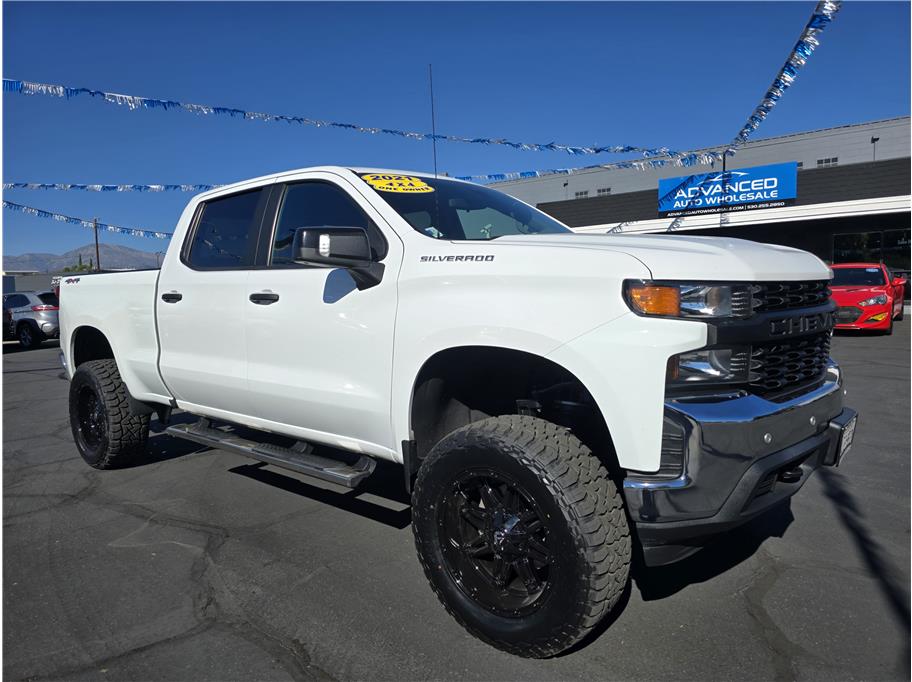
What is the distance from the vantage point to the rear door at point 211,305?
393cm

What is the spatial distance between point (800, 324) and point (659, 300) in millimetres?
716

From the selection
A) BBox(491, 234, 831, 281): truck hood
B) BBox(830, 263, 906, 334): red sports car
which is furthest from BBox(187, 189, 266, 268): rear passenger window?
BBox(830, 263, 906, 334): red sports car

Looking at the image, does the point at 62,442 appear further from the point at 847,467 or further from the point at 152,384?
the point at 847,467

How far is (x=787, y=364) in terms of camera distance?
8.70ft

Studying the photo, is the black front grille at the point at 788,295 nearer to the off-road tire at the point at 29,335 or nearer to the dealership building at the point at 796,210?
the dealership building at the point at 796,210

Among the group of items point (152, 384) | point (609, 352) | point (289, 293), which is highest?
point (289, 293)

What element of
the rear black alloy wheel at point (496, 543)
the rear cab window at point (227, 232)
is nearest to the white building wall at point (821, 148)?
the rear cab window at point (227, 232)

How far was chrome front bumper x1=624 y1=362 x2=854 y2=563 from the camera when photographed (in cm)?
226

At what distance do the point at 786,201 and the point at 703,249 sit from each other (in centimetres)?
2344

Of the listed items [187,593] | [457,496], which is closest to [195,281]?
[187,593]

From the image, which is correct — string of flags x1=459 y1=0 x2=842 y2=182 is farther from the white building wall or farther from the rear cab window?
the white building wall

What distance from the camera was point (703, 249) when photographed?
103 inches

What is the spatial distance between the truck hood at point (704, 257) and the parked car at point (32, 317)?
63.3 feet

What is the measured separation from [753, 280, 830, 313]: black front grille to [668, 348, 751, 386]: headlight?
0.22 metres
